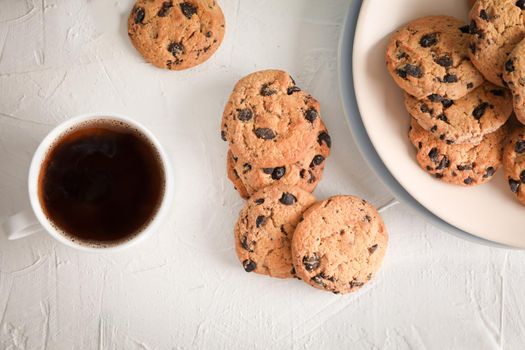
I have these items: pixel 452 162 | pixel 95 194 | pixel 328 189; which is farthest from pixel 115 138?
pixel 452 162

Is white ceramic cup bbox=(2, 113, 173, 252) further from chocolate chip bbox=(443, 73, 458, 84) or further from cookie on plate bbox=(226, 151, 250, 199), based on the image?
chocolate chip bbox=(443, 73, 458, 84)

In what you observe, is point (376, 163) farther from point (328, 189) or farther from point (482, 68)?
point (482, 68)

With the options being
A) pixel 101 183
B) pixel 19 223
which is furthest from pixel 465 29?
pixel 19 223

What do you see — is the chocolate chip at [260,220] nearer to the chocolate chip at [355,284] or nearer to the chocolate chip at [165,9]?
the chocolate chip at [355,284]

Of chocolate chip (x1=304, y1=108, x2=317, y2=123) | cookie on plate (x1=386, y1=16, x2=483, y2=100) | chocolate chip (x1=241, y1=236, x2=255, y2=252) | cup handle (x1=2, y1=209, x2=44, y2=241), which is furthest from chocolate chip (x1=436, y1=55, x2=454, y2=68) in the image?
cup handle (x1=2, y1=209, x2=44, y2=241)

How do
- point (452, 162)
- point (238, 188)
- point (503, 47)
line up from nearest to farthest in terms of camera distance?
1. point (503, 47)
2. point (452, 162)
3. point (238, 188)

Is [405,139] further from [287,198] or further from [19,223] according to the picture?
[19,223]
